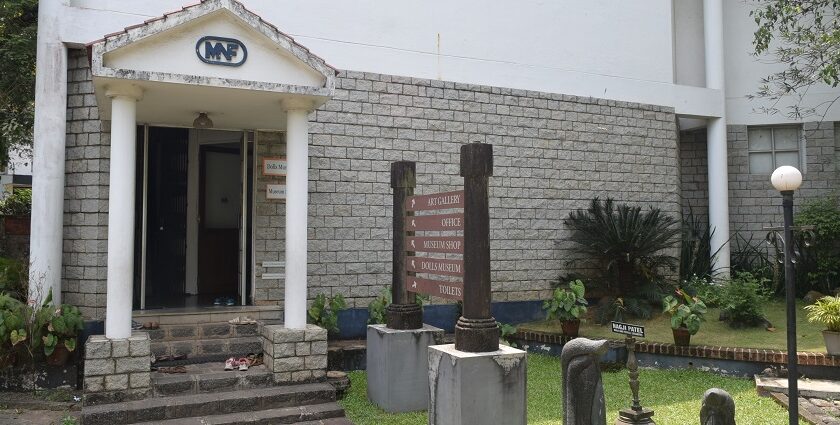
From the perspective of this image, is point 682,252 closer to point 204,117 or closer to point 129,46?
point 204,117

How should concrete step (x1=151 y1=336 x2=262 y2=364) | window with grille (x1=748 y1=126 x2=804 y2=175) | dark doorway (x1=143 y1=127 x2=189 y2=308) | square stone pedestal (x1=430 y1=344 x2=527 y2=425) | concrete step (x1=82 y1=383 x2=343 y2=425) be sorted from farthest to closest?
window with grille (x1=748 y1=126 x2=804 y2=175) < dark doorway (x1=143 y1=127 x2=189 y2=308) < concrete step (x1=151 y1=336 x2=262 y2=364) < concrete step (x1=82 y1=383 x2=343 y2=425) < square stone pedestal (x1=430 y1=344 x2=527 y2=425)

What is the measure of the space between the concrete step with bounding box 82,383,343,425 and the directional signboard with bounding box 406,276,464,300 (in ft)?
4.27

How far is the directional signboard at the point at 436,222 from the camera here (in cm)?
567

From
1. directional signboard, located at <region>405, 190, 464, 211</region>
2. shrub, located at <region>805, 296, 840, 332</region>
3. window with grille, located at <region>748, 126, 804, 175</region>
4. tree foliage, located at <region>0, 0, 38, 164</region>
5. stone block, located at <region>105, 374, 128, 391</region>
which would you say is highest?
tree foliage, located at <region>0, 0, 38, 164</region>

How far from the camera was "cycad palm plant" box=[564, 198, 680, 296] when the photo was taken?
9.49 meters

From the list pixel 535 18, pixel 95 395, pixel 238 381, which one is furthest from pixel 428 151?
pixel 95 395

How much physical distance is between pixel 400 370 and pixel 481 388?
64.8 inches

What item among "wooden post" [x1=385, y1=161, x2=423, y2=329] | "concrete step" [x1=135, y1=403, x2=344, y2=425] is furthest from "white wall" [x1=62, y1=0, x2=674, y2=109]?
"concrete step" [x1=135, y1=403, x2=344, y2=425]

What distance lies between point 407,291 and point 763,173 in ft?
28.1

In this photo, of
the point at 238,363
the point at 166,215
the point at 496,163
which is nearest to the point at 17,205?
the point at 166,215

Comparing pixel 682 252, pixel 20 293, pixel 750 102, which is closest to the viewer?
pixel 20 293

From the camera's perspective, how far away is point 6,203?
42.7ft

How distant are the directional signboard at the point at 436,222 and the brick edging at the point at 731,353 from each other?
10.0 feet

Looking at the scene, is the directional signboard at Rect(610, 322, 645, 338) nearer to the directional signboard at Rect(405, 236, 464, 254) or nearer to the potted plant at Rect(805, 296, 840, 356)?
the directional signboard at Rect(405, 236, 464, 254)
